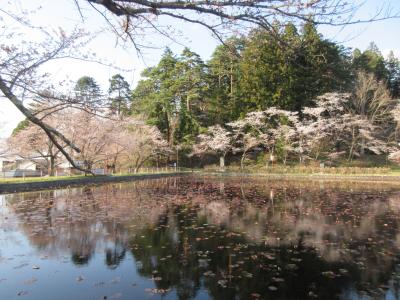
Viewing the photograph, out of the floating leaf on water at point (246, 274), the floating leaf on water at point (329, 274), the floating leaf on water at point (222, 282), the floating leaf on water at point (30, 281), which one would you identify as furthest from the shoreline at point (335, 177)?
the floating leaf on water at point (30, 281)

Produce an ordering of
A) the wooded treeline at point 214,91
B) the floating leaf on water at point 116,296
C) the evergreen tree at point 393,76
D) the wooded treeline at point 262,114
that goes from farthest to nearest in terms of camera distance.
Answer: the evergreen tree at point 393,76, the wooded treeline at point 214,91, the wooded treeline at point 262,114, the floating leaf on water at point 116,296

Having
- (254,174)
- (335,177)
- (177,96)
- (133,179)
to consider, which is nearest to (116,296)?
(133,179)

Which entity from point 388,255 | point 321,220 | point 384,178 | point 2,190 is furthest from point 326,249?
point 384,178

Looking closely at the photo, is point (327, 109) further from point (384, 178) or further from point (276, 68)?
point (384, 178)

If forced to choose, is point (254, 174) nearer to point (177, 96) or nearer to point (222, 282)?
point (177, 96)

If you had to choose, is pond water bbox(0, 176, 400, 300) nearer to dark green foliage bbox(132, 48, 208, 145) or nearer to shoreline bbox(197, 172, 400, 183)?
shoreline bbox(197, 172, 400, 183)

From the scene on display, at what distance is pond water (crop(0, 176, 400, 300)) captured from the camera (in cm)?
454

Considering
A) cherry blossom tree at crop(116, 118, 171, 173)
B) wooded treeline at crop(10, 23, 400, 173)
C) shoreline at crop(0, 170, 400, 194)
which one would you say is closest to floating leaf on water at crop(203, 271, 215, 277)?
shoreline at crop(0, 170, 400, 194)

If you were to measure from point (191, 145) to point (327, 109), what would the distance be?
16.4 metres

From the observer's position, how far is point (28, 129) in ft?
85.8

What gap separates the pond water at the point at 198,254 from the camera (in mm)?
→ 4539

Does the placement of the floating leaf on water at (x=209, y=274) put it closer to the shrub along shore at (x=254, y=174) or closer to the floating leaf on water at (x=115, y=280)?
the floating leaf on water at (x=115, y=280)

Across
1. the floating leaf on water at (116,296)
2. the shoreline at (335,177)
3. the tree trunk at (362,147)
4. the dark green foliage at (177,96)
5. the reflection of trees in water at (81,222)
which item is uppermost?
the dark green foliage at (177,96)

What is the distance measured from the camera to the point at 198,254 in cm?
607
